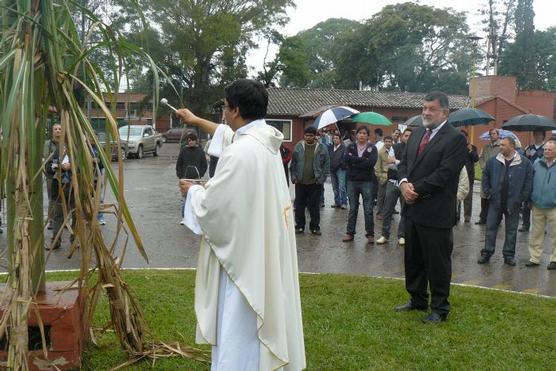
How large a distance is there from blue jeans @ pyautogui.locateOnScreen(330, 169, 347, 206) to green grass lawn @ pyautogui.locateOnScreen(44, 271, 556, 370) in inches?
286

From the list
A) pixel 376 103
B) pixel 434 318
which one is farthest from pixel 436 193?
pixel 376 103

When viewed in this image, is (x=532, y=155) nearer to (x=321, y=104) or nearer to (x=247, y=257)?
(x=247, y=257)

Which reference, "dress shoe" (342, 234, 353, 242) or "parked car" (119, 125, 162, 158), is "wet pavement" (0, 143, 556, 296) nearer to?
"dress shoe" (342, 234, 353, 242)

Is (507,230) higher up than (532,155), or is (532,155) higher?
(532,155)

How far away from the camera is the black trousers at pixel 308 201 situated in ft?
35.8

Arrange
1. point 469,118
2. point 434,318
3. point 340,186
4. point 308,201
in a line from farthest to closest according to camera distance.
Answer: point 340,186, point 469,118, point 308,201, point 434,318

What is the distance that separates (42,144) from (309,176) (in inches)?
280

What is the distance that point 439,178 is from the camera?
552cm

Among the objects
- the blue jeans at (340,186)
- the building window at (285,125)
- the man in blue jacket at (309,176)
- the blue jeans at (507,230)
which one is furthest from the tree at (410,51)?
the blue jeans at (507,230)

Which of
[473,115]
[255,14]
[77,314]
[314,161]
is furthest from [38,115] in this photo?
[255,14]

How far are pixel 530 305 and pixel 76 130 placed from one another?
485 centimetres

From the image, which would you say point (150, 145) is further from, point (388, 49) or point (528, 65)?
point (528, 65)

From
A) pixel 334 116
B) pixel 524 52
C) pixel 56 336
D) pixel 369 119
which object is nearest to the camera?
pixel 56 336

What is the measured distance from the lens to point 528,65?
214ft
